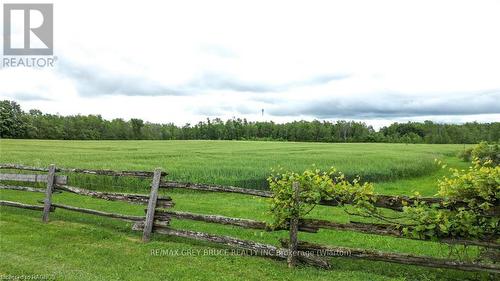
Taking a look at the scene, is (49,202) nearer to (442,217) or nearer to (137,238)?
(137,238)

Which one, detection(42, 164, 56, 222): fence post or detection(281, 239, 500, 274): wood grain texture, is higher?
detection(42, 164, 56, 222): fence post

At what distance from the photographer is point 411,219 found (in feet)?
22.1

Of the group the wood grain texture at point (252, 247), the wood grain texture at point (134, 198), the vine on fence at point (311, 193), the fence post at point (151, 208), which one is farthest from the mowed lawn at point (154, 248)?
the vine on fence at point (311, 193)

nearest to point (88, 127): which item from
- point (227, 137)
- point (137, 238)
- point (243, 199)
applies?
point (227, 137)

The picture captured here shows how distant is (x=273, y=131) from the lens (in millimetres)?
132125

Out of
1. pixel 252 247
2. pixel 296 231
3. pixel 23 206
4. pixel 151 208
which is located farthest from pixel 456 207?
pixel 23 206

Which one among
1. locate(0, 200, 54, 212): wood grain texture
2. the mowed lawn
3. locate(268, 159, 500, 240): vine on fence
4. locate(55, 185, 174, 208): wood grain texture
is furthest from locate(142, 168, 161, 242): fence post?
locate(268, 159, 500, 240): vine on fence

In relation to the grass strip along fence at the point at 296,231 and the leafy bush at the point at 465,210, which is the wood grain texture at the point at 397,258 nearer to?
the grass strip along fence at the point at 296,231

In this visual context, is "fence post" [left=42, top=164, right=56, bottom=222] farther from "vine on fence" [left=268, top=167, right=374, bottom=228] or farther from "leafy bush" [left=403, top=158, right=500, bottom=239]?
"leafy bush" [left=403, top=158, right=500, bottom=239]

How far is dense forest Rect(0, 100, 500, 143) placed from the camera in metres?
97.7

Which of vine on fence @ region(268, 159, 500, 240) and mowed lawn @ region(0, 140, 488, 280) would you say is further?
mowed lawn @ region(0, 140, 488, 280)

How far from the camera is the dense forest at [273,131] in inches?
3846

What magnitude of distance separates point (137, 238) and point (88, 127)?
302 feet

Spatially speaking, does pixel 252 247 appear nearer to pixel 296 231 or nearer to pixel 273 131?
pixel 296 231
